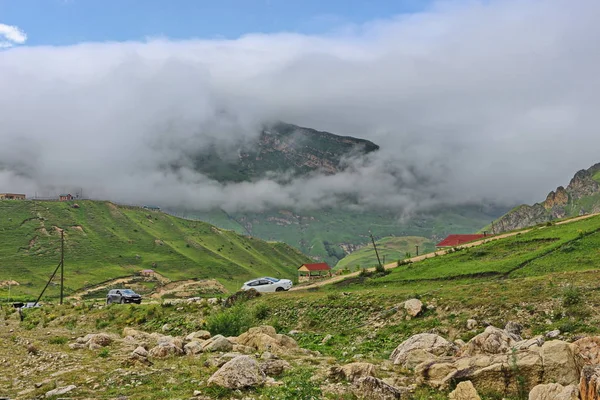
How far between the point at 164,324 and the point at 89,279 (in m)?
129

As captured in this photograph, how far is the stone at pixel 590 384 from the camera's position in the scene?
11188 mm

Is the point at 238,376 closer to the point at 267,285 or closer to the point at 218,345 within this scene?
the point at 218,345

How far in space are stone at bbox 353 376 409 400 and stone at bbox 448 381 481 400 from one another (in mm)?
1583

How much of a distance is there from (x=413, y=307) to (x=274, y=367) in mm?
15619

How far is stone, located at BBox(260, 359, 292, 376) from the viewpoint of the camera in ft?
56.4

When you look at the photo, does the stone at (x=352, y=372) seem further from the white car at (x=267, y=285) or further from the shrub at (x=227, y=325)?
the white car at (x=267, y=285)

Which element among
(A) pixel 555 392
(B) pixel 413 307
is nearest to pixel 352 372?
(A) pixel 555 392

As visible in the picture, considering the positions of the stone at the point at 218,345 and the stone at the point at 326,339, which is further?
the stone at the point at 326,339

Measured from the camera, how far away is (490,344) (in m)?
18.4

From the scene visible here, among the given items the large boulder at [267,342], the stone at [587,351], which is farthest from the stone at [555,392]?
the large boulder at [267,342]

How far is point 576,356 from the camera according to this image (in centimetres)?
1432

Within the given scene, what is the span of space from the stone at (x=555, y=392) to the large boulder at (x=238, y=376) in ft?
29.5

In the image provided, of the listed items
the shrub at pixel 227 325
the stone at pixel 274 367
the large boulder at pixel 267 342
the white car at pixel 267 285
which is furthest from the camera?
the white car at pixel 267 285

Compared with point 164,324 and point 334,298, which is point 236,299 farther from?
point 334,298
